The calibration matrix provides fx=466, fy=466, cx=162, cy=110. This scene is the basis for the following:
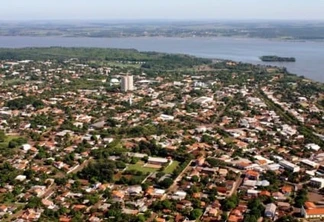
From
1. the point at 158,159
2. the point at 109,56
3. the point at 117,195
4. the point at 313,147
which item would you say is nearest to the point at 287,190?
the point at 158,159

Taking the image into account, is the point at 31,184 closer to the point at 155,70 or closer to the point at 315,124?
the point at 315,124

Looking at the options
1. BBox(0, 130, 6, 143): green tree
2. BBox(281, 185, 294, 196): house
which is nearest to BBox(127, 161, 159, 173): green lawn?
BBox(281, 185, 294, 196): house

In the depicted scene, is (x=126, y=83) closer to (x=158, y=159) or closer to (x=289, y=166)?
(x=158, y=159)

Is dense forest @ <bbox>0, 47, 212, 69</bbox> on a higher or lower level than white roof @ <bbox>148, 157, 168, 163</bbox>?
lower

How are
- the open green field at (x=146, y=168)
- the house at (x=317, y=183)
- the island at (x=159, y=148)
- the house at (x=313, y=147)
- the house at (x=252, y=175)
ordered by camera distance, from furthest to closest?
1. the house at (x=313, y=147)
2. the open green field at (x=146, y=168)
3. the house at (x=252, y=175)
4. the house at (x=317, y=183)
5. the island at (x=159, y=148)

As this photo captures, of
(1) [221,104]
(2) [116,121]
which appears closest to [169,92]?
(1) [221,104]

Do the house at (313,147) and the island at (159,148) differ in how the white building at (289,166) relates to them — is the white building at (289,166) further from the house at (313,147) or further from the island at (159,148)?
the house at (313,147)

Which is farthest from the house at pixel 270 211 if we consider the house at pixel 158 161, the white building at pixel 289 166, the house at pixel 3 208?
the house at pixel 3 208

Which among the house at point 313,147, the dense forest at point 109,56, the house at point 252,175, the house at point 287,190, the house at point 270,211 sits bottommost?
the dense forest at point 109,56

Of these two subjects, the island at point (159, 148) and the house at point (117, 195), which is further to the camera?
the house at point (117, 195)

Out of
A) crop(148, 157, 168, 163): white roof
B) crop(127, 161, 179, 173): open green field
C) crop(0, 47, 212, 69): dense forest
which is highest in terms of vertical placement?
crop(148, 157, 168, 163): white roof

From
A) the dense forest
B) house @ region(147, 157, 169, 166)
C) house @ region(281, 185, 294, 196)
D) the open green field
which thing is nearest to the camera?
house @ region(281, 185, 294, 196)

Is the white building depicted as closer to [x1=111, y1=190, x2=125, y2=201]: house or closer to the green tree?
[x1=111, y1=190, x2=125, y2=201]: house
